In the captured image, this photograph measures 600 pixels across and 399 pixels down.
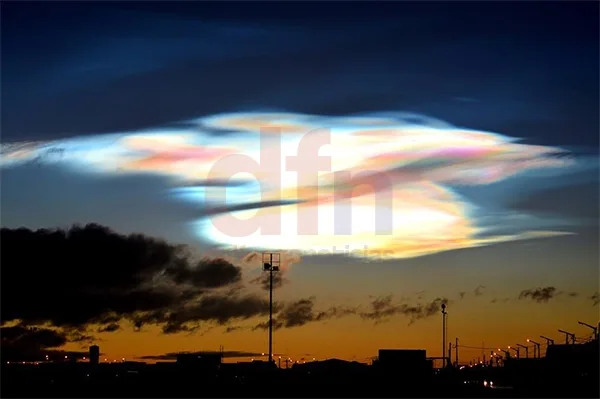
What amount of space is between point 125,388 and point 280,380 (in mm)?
38402

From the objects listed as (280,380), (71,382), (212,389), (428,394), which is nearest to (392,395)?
(428,394)

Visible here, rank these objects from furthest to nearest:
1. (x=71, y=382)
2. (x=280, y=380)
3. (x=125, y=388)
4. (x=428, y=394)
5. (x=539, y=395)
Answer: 1. (x=280, y=380)
2. (x=71, y=382)
3. (x=125, y=388)
4. (x=428, y=394)
5. (x=539, y=395)

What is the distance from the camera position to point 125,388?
16375cm

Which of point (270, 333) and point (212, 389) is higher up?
point (270, 333)

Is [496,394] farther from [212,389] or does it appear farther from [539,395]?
[212,389]

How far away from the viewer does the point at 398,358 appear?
19575 cm

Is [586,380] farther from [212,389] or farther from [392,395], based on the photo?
[212,389]

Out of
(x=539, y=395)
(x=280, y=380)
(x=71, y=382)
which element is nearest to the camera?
(x=539, y=395)

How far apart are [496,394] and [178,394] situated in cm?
5536

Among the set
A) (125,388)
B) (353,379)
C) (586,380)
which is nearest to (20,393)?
(125,388)

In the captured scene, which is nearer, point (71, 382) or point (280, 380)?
point (71, 382)

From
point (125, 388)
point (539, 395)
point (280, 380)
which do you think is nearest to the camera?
point (539, 395)

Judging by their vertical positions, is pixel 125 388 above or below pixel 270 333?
below

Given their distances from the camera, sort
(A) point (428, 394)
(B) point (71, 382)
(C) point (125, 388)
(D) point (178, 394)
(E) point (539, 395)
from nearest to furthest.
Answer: (E) point (539, 395), (A) point (428, 394), (D) point (178, 394), (C) point (125, 388), (B) point (71, 382)
